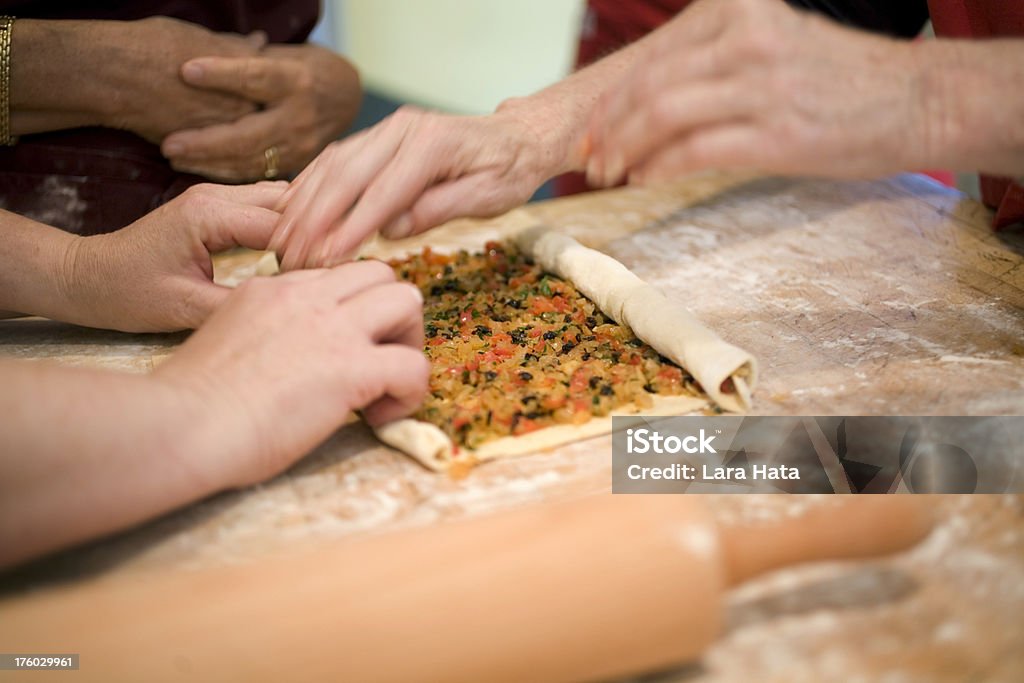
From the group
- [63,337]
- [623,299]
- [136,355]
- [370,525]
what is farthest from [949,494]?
[63,337]

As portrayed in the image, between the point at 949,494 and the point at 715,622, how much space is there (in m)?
0.54

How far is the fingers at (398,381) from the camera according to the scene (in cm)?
127

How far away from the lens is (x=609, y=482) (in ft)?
4.31

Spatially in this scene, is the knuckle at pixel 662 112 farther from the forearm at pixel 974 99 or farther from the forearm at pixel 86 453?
the forearm at pixel 86 453

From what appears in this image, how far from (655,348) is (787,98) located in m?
0.54

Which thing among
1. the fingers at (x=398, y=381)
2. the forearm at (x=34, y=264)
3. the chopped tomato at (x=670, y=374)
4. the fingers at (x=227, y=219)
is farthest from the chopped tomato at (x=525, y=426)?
the forearm at (x=34, y=264)

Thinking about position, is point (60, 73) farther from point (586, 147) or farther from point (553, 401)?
point (553, 401)

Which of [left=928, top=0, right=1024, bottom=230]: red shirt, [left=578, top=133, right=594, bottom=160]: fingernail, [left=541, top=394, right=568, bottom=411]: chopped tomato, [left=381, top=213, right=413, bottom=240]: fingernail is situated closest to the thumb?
[left=381, top=213, right=413, bottom=240]: fingernail

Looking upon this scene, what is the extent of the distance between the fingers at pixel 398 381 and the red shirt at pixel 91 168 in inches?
41.2

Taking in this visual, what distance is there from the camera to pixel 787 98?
121 centimetres

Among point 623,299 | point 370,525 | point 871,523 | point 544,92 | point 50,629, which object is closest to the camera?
point 50,629

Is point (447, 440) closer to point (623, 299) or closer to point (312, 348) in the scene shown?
point (312, 348)

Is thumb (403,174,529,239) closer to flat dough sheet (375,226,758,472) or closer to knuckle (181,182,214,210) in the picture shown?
flat dough sheet (375,226,758,472)

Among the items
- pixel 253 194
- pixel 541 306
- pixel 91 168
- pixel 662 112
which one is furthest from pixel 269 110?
pixel 662 112
